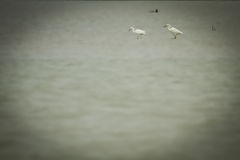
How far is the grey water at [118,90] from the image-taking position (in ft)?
10.6

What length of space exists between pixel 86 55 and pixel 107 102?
2.18 m

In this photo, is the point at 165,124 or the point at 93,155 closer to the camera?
the point at 93,155

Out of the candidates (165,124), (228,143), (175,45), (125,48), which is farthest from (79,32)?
(228,143)

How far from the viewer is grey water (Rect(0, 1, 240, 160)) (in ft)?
10.6

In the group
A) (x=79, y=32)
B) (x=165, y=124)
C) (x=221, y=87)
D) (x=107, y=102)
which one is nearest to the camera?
(x=165, y=124)

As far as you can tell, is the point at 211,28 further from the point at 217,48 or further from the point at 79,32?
the point at 79,32

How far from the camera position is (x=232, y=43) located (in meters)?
6.85

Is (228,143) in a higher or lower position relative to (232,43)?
lower

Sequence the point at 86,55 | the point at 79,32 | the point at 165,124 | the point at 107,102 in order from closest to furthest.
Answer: the point at 165,124 < the point at 107,102 < the point at 86,55 < the point at 79,32

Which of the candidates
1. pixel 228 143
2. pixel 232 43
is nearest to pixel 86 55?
pixel 232 43

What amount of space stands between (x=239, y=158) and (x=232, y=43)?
430cm

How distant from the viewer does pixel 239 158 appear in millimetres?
3014

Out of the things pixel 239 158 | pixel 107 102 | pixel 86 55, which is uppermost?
pixel 86 55

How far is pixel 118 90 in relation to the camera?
467 cm
